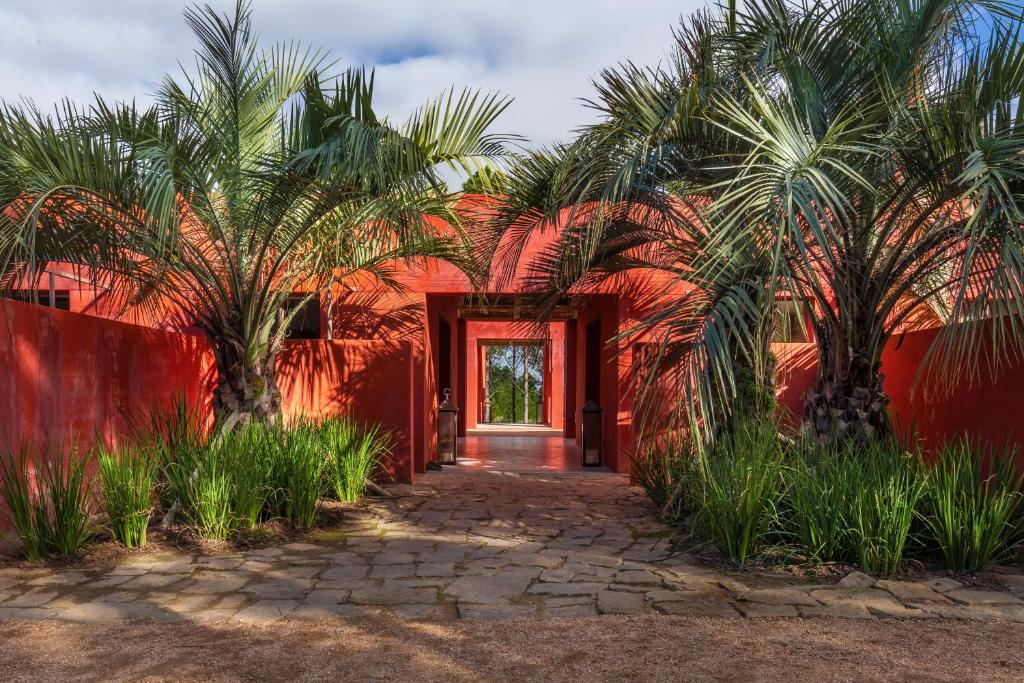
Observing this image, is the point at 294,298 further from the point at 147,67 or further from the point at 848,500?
the point at 848,500

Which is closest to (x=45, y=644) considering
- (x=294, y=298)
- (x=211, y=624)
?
(x=211, y=624)

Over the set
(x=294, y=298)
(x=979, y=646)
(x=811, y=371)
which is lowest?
(x=979, y=646)

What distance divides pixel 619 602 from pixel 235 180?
14.5 ft

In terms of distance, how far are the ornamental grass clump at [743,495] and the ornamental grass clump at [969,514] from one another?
2.87 feet

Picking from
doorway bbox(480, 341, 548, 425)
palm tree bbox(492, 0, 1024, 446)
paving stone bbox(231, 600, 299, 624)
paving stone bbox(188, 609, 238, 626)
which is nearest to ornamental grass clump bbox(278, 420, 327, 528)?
paving stone bbox(231, 600, 299, 624)

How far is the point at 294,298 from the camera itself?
32.9 ft

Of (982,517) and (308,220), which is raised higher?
(308,220)

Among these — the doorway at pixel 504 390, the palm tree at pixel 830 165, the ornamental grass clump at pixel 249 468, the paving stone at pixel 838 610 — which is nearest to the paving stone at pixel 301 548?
the ornamental grass clump at pixel 249 468

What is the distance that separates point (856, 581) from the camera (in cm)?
418

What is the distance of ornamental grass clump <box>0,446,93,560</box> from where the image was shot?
4426 millimetres

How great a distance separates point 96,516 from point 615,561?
11.7 ft

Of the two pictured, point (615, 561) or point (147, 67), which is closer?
point (615, 561)

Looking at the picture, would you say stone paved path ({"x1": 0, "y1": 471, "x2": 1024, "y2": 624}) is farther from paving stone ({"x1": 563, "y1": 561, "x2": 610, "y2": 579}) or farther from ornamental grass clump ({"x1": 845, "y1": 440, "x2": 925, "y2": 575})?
ornamental grass clump ({"x1": 845, "y1": 440, "x2": 925, "y2": 575})

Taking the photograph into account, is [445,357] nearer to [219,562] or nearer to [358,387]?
[358,387]
